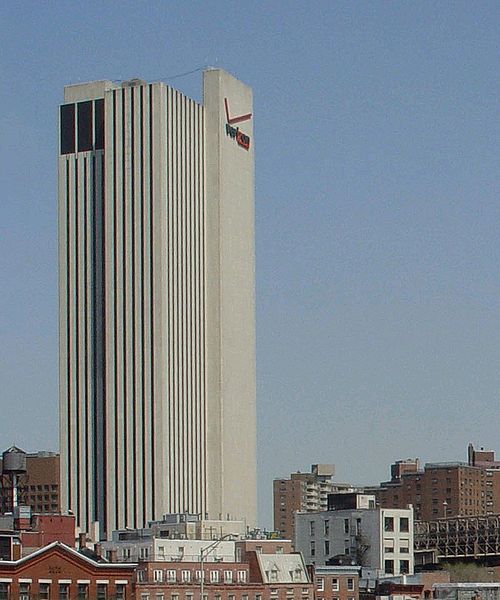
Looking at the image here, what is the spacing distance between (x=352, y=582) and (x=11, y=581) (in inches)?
1844

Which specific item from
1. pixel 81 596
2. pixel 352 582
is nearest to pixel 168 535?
pixel 352 582

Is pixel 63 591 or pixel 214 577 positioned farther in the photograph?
pixel 214 577

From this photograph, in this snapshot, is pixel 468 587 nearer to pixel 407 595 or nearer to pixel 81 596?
pixel 407 595

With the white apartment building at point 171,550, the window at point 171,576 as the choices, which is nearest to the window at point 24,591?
the window at point 171,576

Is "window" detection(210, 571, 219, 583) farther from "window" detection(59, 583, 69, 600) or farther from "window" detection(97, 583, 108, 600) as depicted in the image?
"window" detection(59, 583, 69, 600)

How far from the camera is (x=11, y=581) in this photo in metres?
133

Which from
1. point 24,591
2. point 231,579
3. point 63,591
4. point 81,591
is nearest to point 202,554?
point 231,579

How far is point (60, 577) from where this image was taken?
135 m

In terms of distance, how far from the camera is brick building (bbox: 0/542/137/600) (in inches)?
5233

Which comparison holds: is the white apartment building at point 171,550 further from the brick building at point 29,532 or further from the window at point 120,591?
the window at point 120,591

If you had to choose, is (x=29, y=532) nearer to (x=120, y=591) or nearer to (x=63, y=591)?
(x=120, y=591)

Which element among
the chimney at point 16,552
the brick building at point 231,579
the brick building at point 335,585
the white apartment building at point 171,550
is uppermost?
the chimney at point 16,552

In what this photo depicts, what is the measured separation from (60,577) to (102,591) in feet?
13.0

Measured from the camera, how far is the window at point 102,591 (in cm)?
13700
